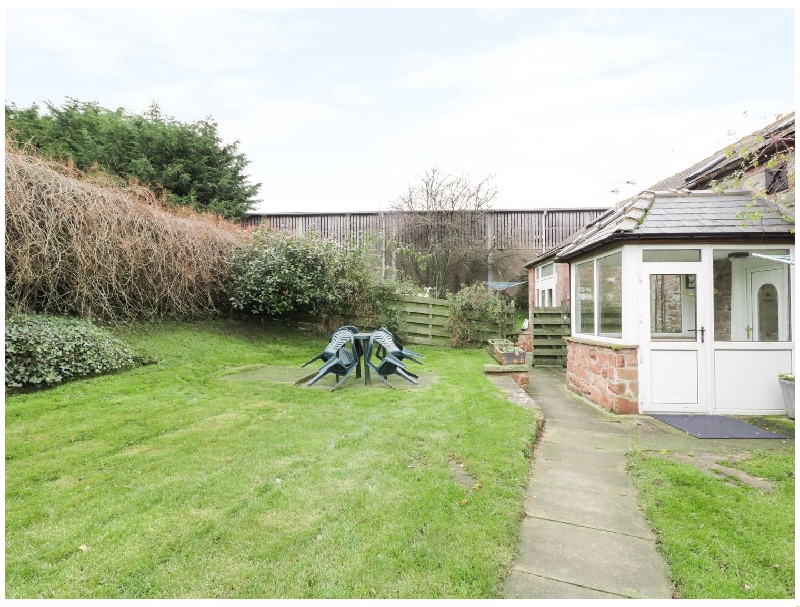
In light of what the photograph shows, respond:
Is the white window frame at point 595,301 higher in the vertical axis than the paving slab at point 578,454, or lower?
higher

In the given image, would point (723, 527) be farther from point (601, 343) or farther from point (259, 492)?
point (601, 343)

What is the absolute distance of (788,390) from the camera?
543 centimetres

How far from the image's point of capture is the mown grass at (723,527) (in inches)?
83.7

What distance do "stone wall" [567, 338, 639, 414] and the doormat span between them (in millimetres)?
443

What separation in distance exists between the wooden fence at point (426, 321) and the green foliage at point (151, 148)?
8.44 m

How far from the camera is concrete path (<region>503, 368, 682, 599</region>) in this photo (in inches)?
83.5

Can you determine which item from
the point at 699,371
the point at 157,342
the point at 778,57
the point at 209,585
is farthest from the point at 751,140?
the point at 157,342

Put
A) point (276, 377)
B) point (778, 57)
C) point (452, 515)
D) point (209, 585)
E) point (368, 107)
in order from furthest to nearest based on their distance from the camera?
point (368, 107) → point (276, 377) → point (778, 57) → point (452, 515) → point (209, 585)

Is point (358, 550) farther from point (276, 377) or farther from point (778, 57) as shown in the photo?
point (778, 57)

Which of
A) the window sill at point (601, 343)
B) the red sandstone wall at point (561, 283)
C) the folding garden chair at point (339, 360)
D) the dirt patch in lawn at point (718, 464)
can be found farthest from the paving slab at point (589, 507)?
the red sandstone wall at point (561, 283)

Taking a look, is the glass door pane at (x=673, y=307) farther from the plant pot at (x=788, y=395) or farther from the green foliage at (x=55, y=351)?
the green foliage at (x=55, y=351)

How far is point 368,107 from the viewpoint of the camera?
991 cm

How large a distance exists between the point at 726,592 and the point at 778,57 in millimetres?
5100

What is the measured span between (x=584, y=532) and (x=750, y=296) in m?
5.23
